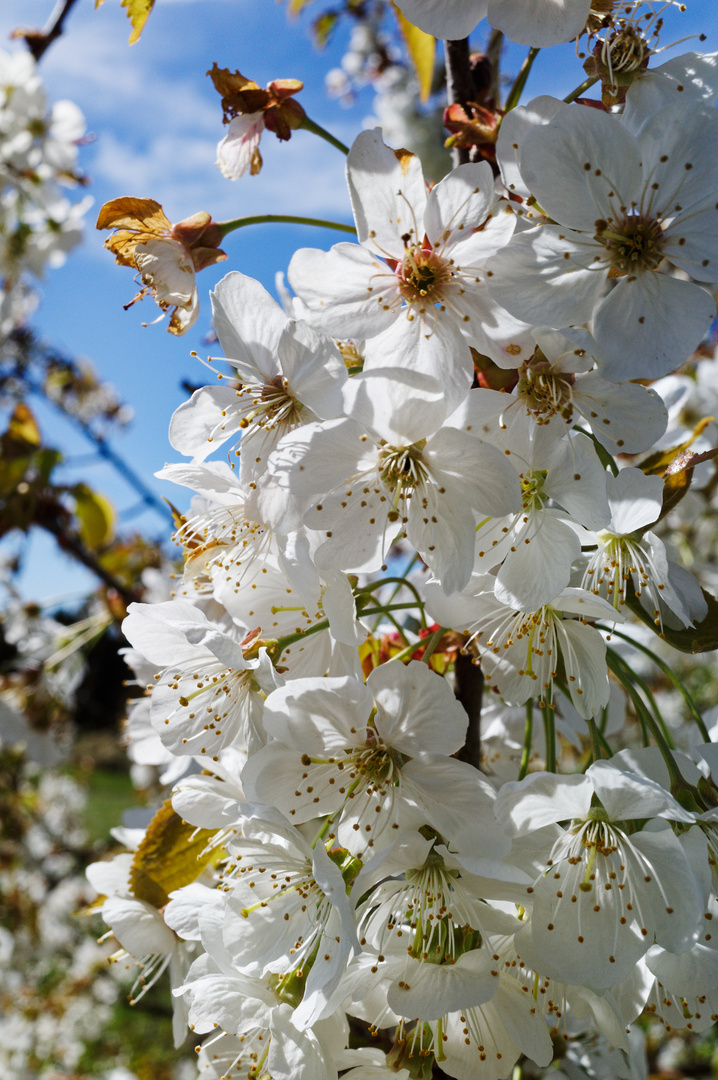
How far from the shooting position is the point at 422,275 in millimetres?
920

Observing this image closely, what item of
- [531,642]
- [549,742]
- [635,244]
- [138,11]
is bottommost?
[549,742]

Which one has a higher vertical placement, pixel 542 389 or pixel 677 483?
pixel 542 389

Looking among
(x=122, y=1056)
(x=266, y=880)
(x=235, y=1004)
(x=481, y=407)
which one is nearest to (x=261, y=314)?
(x=481, y=407)

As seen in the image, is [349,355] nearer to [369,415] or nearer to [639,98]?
[369,415]

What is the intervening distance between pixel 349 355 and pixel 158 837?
2.50ft

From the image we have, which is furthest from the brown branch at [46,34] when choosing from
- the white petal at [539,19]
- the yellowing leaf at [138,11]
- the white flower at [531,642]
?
the white flower at [531,642]

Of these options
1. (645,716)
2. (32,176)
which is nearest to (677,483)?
(645,716)

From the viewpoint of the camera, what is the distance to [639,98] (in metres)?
0.93

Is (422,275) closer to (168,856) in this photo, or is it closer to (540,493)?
(540,493)

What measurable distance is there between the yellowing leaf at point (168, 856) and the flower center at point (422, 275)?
2.62 feet

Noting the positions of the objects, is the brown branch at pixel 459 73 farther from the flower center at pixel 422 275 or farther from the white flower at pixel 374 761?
the white flower at pixel 374 761

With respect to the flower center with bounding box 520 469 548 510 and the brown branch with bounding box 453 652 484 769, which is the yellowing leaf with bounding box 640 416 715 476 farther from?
the brown branch with bounding box 453 652 484 769

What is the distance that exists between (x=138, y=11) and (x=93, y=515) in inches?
73.6

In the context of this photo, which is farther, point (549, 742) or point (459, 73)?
point (459, 73)
